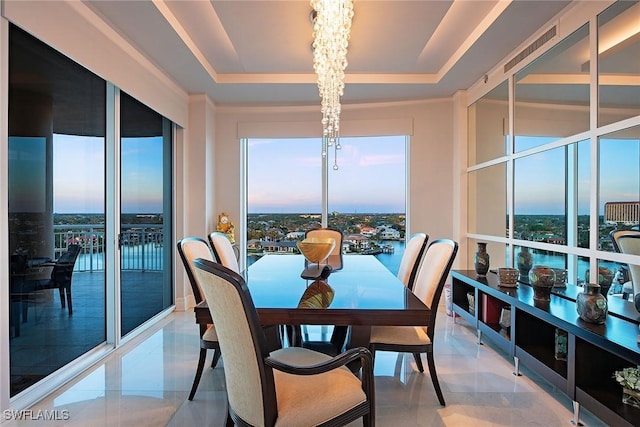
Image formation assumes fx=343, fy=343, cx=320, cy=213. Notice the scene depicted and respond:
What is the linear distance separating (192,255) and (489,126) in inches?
138

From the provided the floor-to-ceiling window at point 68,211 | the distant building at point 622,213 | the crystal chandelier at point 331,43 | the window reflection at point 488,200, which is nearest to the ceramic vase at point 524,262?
the window reflection at point 488,200

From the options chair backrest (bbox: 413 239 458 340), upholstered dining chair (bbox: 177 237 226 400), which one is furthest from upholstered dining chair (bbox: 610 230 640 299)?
upholstered dining chair (bbox: 177 237 226 400)

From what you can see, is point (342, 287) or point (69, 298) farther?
point (69, 298)

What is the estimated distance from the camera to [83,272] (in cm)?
280

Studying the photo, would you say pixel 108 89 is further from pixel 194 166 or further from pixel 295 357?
pixel 295 357

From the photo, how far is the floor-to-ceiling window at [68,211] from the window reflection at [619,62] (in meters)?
3.77

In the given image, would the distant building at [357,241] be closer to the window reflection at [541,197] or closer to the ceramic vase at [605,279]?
the window reflection at [541,197]

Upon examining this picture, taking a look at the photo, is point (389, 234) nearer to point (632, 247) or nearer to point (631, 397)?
point (632, 247)

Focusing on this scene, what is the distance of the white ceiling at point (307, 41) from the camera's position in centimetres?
269

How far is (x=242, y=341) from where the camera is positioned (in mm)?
1194

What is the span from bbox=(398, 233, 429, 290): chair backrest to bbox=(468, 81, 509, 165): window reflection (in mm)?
1656

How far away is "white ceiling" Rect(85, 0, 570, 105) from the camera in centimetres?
269

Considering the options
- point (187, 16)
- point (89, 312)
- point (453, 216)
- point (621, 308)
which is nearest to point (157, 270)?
point (89, 312)

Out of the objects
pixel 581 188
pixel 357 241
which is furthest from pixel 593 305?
pixel 357 241
